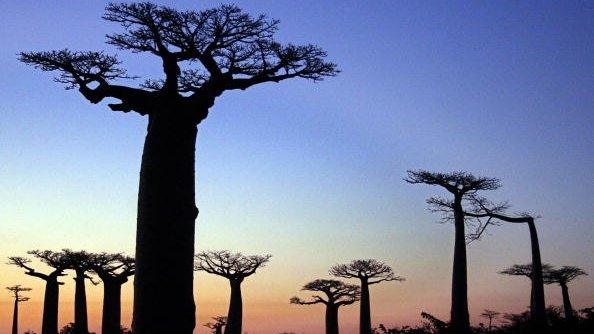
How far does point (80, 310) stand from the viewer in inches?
934

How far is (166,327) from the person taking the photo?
7102mm

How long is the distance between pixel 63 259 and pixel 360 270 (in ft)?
37.3

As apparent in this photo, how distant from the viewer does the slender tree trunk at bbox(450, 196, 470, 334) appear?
1741 centimetres

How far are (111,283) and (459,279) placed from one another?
12.0 m

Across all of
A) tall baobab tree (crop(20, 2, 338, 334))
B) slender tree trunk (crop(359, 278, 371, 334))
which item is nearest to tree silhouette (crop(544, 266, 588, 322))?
slender tree trunk (crop(359, 278, 371, 334))

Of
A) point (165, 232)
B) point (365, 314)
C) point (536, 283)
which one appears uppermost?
point (165, 232)

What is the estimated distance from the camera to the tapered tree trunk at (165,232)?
712 centimetres

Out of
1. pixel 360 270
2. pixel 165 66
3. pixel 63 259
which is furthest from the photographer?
pixel 360 270

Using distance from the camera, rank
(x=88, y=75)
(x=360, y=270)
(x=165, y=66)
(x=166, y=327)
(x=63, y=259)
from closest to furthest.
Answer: (x=166, y=327) < (x=165, y=66) < (x=88, y=75) < (x=63, y=259) < (x=360, y=270)

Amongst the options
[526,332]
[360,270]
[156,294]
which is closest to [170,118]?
[156,294]

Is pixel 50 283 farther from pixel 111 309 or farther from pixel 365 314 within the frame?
pixel 365 314

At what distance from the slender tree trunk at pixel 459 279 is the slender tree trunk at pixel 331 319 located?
11333 millimetres

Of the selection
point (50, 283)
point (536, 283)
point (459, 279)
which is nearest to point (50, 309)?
point (50, 283)

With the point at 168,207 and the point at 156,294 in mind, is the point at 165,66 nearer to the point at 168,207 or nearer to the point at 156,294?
the point at 168,207
